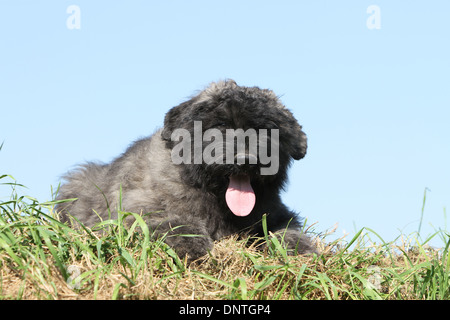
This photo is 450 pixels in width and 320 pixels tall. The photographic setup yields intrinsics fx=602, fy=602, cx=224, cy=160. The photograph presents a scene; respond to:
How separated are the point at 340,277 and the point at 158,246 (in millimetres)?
1465

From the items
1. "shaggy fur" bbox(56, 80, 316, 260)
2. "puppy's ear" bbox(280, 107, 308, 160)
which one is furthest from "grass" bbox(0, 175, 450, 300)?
"puppy's ear" bbox(280, 107, 308, 160)

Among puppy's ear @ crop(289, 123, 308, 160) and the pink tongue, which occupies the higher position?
puppy's ear @ crop(289, 123, 308, 160)

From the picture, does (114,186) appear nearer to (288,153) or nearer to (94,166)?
(94,166)

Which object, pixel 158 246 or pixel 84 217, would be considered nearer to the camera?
pixel 158 246

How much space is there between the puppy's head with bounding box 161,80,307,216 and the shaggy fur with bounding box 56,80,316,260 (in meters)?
0.01

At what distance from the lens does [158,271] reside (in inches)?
184

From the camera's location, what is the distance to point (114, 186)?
256 inches

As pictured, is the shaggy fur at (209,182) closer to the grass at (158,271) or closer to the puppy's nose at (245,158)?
the puppy's nose at (245,158)

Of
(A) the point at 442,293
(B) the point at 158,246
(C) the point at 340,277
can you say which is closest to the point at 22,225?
(B) the point at 158,246

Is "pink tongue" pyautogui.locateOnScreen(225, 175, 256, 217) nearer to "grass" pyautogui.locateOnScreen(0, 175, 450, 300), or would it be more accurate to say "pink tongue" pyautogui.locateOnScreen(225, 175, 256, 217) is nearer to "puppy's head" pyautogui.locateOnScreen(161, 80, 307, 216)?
"puppy's head" pyautogui.locateOnScreen(161, 80, 307, 216)

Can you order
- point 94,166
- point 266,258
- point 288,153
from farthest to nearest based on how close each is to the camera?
point 94,166, point 288,153, point 266,258

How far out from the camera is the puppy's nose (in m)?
5.36

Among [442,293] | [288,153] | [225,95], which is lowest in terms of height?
[442,293]

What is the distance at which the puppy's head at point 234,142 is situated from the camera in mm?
5465
